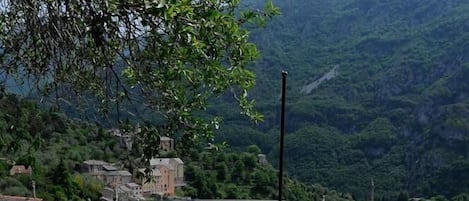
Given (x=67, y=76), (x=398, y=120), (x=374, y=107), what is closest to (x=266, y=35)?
(x=374, y=107)

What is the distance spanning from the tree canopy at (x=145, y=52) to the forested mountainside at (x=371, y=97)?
30.3 m

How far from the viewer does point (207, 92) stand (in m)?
2.90

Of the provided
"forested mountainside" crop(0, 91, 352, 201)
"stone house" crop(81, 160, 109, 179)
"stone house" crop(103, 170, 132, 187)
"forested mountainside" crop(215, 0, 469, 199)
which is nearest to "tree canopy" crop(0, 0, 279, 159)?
"forested mountainside" crop(0, 91, 352, 201)

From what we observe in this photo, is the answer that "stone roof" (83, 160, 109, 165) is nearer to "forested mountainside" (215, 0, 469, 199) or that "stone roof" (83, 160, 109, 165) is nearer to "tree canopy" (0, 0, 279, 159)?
"forested mountainside" (215, 0, 469, 199)

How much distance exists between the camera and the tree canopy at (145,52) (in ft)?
8.15

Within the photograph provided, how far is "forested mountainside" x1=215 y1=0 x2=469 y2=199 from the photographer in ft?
183

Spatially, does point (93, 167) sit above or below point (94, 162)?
below

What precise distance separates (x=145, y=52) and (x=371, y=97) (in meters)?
76.7

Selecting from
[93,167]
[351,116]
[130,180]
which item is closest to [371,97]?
[351,116]

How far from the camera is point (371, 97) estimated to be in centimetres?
7819

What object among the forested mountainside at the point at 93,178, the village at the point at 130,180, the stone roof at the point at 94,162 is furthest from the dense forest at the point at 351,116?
the village at the point at 130,180

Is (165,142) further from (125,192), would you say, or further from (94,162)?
(94,162)

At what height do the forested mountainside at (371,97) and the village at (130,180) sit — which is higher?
the forested mountainside at (371,97)

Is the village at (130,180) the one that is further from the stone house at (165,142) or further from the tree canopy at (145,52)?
the tree canopy at (145,52)
